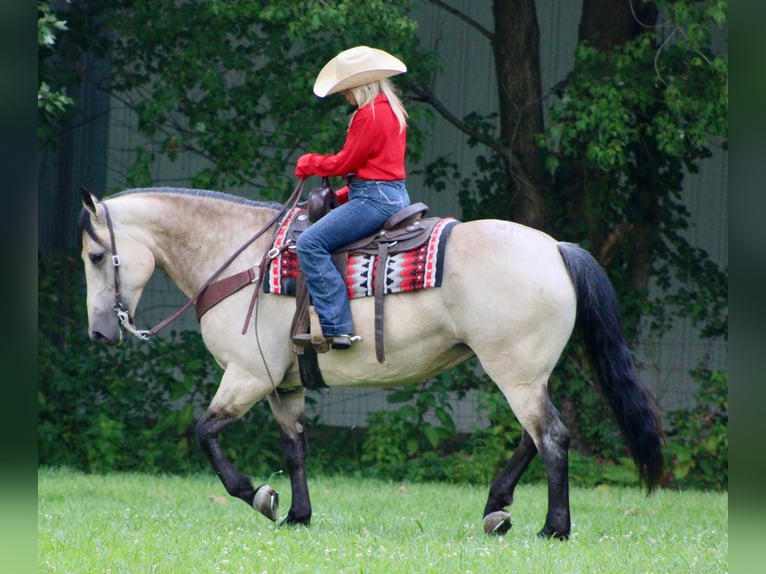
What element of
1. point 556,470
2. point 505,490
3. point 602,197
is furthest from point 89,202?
point 602,197

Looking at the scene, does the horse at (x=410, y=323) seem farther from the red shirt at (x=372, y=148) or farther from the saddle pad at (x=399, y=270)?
the red shirt at (x=372, y=148)

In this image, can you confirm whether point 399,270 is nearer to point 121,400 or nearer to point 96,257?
point 96,257

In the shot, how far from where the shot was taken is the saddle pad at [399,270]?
577 centimetres

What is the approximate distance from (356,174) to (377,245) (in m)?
0.45

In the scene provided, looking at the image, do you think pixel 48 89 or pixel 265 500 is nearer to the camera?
pixel 265 500

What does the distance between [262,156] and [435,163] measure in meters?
2.13

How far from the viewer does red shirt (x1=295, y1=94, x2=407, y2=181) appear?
19.1 feet

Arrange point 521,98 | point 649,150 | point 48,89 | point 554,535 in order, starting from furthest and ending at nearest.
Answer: point 649,150
point 521,98
point 48,89
point 554,535

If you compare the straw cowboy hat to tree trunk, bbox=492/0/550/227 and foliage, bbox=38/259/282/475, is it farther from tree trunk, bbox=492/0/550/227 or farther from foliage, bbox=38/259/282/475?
foliage, bbox=38/259/282/475

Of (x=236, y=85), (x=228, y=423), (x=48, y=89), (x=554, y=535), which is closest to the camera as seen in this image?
(x=554, y=535)

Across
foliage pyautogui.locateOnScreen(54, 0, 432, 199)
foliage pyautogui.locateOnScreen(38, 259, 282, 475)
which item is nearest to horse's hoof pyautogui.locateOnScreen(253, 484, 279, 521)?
foliage pyautogui.locateOnScreen(54, 0, 432, 199)

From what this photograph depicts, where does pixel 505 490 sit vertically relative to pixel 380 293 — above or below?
below

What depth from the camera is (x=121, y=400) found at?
1131 cm

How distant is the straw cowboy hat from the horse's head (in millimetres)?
1536
